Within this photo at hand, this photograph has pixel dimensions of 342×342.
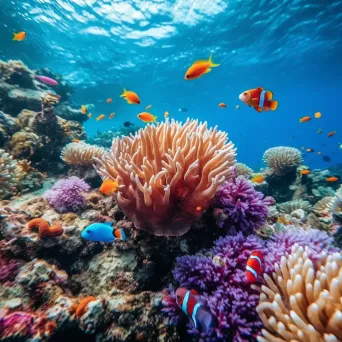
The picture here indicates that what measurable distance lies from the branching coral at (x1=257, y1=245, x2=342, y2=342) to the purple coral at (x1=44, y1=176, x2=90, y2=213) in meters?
3.07

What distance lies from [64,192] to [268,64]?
29.6 meters

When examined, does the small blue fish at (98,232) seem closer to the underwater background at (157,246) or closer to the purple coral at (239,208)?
the underwater background at (157,246)

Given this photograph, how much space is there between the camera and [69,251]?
10.4 ft

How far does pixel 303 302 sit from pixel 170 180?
1.66m

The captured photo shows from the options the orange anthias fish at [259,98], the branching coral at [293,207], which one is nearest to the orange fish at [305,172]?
the branching coral at [293,207]

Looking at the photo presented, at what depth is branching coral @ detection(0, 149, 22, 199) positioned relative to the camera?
4328 millimetres

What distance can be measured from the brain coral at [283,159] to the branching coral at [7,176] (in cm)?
821

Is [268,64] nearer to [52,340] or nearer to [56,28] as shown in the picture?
[56,28]

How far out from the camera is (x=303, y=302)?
1.82 metres

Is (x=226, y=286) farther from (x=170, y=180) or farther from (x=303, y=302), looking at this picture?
(x=170, y=180)

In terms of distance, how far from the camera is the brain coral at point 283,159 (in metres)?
8.55

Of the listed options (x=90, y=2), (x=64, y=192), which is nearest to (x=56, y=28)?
(x=90, y=2)

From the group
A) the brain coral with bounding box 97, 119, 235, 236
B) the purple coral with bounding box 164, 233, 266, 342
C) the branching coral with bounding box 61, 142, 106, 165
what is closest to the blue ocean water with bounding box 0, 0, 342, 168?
the branching coral with bounding box 61, 142, 106, 165

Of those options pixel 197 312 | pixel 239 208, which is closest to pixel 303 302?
pixel 197 312
